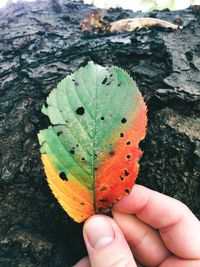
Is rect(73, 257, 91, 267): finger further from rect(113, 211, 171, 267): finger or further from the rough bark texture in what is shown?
rect(113, 211, 171, 267): finger

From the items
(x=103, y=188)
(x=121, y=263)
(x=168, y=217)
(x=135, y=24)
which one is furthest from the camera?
(x=135, y=24)

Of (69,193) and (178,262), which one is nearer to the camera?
(69,193)

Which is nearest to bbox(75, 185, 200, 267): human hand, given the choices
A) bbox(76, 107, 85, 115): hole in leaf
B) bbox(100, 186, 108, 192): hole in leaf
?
bbox(100, 186, 108, 192): hole in leaf

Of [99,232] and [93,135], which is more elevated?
[93,135]

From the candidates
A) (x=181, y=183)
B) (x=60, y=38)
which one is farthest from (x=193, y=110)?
(x=60, y=38)

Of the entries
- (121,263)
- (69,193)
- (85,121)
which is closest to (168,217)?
(121,263)

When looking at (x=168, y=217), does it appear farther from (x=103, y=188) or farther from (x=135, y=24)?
(x=135, y=24)

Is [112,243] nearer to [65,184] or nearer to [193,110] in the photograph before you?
[65,184]
